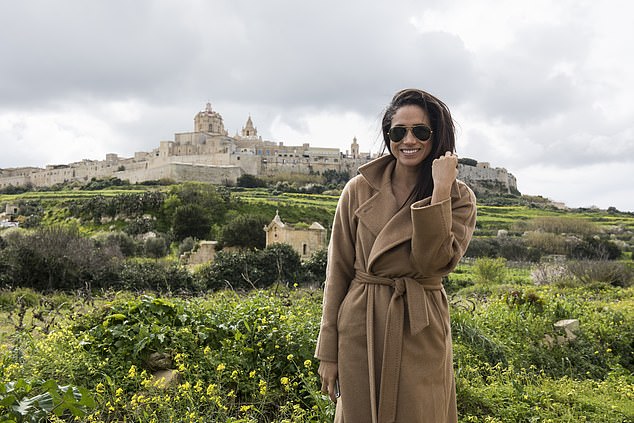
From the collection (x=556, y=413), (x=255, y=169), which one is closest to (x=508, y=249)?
(x=556, y=413)

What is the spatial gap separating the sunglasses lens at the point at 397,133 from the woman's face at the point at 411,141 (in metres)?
0.01

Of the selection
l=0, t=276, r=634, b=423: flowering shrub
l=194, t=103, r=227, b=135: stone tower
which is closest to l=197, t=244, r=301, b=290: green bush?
l=0, t=276, r=634, b=423: flowering shrub

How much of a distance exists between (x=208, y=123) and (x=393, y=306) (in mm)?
80541

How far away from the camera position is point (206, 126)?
79.1 metres

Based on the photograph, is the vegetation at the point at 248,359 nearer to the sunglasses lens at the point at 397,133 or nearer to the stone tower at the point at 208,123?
the sunglasses lens at the point at 397,133

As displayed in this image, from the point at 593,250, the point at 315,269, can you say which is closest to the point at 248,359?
the point at 315,269

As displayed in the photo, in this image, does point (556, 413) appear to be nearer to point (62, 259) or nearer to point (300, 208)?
point (62, 259)

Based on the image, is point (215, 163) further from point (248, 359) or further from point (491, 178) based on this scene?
point (248, 359)

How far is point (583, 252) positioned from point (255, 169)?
46.6 m

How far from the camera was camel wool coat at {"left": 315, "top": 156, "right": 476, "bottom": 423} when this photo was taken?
6.60 ft

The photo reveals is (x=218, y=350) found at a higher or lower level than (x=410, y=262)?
lower

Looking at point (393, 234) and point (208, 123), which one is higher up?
point (208, 123)

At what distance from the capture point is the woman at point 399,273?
6.61 ft

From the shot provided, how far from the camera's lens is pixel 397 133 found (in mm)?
2158
